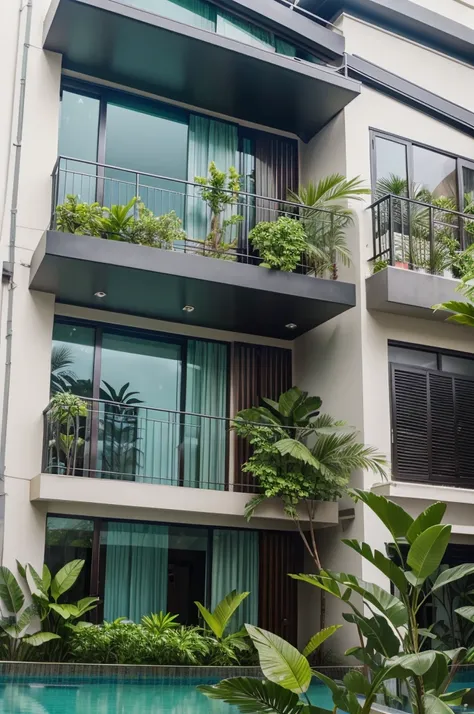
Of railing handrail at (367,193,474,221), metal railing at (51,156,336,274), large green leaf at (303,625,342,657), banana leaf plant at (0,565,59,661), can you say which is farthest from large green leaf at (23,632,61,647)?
railing handrail at (367,193,474,221)

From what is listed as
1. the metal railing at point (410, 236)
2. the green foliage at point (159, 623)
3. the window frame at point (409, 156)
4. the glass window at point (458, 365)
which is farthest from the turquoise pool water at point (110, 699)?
the window frame at point (409, 156)

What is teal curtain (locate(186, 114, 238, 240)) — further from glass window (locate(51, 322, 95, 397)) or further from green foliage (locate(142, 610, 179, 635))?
green foliage (locate(142, 610, 179, 635))

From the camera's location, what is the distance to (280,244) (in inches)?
542

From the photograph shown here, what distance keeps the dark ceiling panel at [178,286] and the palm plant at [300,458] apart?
1449 millimetres

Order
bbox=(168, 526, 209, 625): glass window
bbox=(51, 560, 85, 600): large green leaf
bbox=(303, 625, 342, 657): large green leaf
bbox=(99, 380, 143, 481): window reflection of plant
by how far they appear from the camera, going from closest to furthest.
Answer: bbox=(303, 625, 342, 657): large green leaf < bbox=(51, 560, 85, 600): large green leaf < bbox=(99, 380, 143, 481): window reflection of plant < bbox=(168, 526, 209, 625): glass window

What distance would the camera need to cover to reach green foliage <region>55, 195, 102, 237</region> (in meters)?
13.0

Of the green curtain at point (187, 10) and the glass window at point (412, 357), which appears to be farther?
the green curtain at point (187, 10)

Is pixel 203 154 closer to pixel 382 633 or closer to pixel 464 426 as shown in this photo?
pixel 464 426

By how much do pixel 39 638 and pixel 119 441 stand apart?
10.0ft

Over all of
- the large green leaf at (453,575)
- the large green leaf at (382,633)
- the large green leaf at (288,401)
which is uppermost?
the large green leaf at (288,401)

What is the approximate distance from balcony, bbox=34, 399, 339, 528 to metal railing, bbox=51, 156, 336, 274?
2.73m

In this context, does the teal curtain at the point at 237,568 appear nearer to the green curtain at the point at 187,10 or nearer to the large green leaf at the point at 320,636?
the large green leaf at the point at 320,636

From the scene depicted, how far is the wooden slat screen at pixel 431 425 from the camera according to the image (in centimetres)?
1385

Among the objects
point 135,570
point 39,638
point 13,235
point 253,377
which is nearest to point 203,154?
point 13,235
